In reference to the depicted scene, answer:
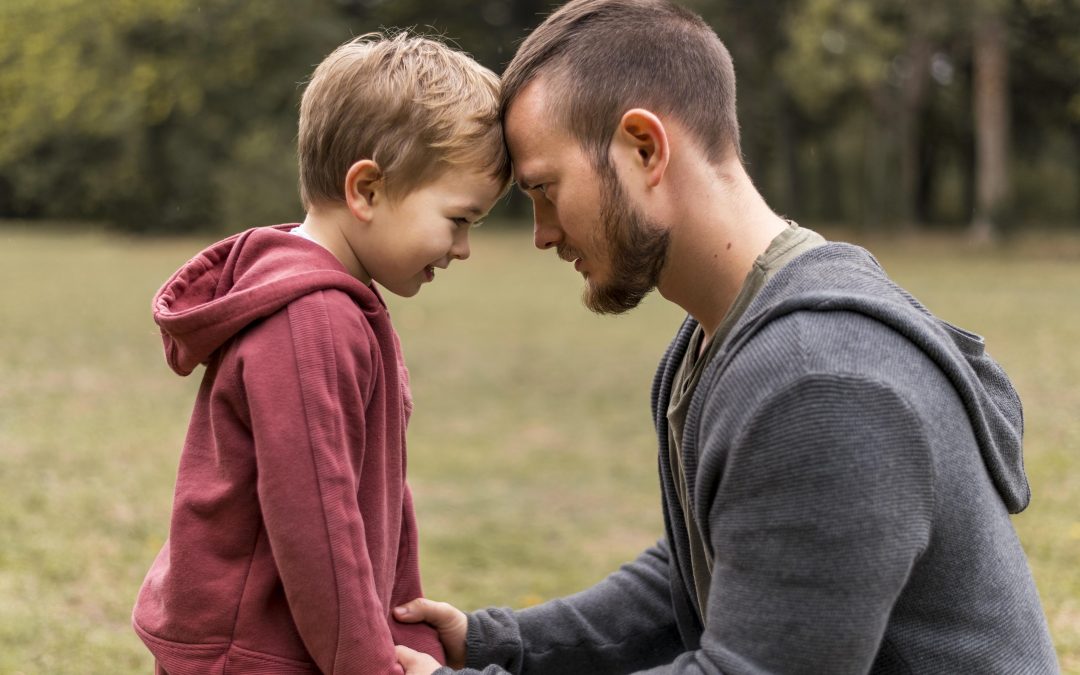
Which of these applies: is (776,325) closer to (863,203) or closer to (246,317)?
(246,317)

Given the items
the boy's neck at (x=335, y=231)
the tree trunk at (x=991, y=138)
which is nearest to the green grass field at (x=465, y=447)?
the boy's neck at (x=335, y=231)

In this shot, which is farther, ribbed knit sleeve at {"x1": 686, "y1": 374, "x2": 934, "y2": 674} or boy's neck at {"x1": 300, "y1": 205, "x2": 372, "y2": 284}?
boy's neck at {"x1": 300, "y1": 205, "x2": 372, "y2": 284}

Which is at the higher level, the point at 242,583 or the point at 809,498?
the point at 809,498

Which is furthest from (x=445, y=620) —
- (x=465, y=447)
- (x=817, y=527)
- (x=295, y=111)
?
(x=295, y=111)

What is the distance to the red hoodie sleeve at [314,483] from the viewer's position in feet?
6.65

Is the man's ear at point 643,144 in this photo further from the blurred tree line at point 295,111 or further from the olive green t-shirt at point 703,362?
the blurred tree line at point 295,111

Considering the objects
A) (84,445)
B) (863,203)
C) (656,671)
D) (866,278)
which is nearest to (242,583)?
(656,671)

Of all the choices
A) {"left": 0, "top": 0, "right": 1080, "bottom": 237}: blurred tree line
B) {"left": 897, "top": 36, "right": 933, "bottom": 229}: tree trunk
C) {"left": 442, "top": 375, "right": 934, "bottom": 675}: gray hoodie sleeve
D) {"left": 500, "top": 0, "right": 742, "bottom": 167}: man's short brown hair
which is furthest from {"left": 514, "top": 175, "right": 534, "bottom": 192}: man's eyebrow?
{"left": 897, "top": 36, "right": 933, "bottom": 229}: tree trunk

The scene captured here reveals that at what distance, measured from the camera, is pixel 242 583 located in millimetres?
2139

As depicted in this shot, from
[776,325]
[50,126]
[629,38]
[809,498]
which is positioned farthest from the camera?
[50,126]

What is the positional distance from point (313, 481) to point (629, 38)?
1.03 meters

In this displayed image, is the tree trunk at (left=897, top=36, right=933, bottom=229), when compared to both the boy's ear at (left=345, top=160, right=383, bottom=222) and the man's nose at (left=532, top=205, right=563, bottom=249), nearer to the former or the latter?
the man's nose at (left=532, top=205, right=563, bottom=249)

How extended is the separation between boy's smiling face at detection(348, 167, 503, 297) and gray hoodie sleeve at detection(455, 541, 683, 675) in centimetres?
79

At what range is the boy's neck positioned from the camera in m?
2.37
